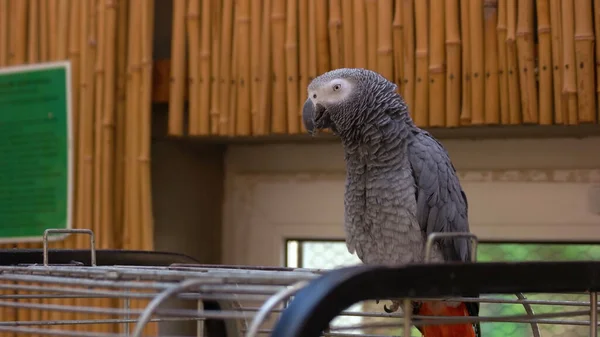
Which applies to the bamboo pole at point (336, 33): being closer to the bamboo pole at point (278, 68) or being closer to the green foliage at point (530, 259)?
the bamboo pole at point (278, 68)

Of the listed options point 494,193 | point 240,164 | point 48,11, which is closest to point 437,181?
point 494,193

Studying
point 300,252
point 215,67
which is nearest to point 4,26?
point 215,67

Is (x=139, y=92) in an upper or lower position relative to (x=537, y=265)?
upper

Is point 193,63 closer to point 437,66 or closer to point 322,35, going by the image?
point 322,35

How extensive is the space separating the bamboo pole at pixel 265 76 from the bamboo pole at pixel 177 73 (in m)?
0.17

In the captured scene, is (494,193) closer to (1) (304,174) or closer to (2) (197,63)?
(1) (304,174)

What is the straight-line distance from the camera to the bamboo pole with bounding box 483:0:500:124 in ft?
3.90

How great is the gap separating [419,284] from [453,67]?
79 centimetres

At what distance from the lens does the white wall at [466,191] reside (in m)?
1.39

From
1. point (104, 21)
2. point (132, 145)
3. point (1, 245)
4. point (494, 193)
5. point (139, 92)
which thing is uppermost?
point (104, 21)

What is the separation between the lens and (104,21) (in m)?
1.46

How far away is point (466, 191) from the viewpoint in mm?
1473

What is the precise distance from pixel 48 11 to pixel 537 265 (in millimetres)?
1287

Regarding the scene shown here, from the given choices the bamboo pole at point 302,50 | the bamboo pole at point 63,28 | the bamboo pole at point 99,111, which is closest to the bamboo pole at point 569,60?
the bamboo pole at point 302,50
